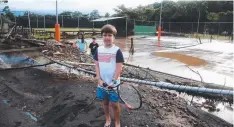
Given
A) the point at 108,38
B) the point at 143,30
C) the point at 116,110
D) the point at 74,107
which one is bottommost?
the point at 74,107

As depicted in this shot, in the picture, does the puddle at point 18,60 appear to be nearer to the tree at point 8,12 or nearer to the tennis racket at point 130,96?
the tennis racket at point 130,96

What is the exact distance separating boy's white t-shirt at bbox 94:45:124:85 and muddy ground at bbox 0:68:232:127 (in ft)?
3.68

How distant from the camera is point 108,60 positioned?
167 inches

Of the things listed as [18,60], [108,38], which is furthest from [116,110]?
[18,60]

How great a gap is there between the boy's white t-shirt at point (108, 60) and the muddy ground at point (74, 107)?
44.2 inches

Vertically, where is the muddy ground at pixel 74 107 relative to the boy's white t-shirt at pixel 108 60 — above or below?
below

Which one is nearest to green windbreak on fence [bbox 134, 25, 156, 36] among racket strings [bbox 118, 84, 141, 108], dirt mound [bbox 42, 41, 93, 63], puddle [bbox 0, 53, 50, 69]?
dirt mound [bbox 42, 41, 93, 63]

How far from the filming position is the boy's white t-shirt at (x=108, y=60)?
422 cm

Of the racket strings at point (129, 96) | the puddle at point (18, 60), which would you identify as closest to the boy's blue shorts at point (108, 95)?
the racket strings at point (129, 96)

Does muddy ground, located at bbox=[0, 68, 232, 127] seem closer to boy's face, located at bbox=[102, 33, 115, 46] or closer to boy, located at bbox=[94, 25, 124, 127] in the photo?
boy, located at bbox=[94, 25, 124, 127]

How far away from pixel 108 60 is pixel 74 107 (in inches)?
79.1

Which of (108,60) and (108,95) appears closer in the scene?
(108,60)

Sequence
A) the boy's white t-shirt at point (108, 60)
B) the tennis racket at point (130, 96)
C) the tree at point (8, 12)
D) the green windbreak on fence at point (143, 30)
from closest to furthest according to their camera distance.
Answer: the boy's white t-shirt at point (108, 60), the tennis racket at point (130, 96), the tree at point (8, 12), the green windbreak on fence at point (143, 30)

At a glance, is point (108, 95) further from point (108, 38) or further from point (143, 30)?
point (143, 30)
